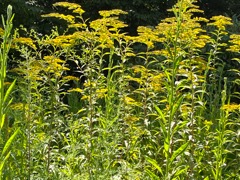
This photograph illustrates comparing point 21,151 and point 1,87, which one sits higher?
point 1,87

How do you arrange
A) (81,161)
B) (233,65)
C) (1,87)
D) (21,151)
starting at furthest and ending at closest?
(233,65)
(81,161)
(21,151)
(1,87)

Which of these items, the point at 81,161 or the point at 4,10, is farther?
the point at 4,10

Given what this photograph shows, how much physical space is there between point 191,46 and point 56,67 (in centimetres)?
102

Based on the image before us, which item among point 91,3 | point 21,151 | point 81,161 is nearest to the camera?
point 21,151

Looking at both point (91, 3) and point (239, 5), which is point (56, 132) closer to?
point (91, 3)

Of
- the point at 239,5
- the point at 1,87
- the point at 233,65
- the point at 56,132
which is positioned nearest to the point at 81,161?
the point at 56,132

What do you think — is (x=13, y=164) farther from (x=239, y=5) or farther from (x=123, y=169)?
(x=239, y=5)

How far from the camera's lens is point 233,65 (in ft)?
23.3

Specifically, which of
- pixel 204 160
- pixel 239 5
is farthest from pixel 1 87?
pixel 239 5

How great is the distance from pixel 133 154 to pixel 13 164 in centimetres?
95

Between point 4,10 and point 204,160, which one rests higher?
point 4,10

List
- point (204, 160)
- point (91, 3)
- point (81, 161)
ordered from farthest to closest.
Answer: point (91, 3) < point (204, 160) < point (81, 161)

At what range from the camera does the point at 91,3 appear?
8.95 meters

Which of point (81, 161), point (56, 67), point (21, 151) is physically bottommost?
point (81, 161)
